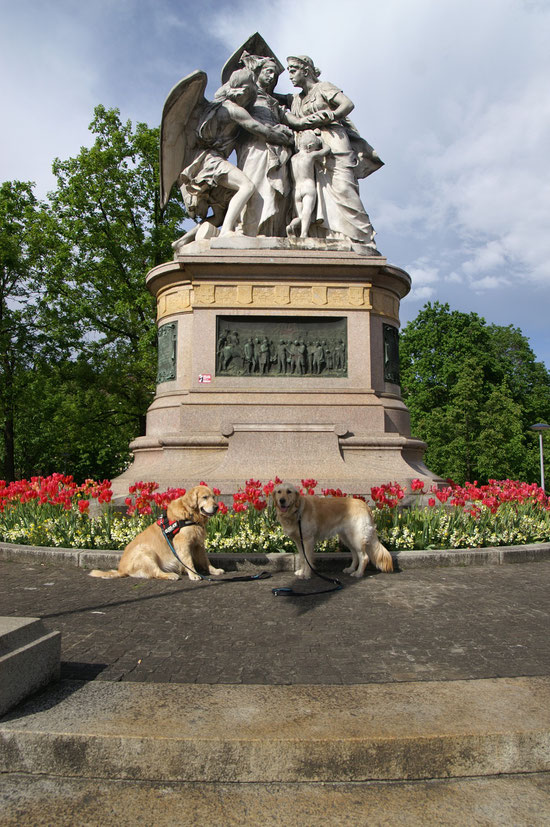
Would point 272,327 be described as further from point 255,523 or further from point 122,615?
point 122,615

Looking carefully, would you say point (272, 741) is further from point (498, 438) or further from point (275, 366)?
point (498, 438)

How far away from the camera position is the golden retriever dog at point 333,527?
647cm

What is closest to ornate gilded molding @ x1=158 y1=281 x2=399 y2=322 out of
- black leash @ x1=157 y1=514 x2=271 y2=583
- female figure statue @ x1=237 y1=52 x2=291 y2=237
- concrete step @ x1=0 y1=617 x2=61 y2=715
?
female figure statue @ x1=237 y1=52 x2=291 y2=237

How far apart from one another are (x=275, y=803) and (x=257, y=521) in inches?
212

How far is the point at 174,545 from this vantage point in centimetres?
647

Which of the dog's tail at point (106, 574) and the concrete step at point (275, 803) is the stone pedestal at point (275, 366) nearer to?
the dog's tail at point (106, 574)

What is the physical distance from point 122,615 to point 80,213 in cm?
2410

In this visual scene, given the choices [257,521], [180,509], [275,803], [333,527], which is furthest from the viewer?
[257,521]

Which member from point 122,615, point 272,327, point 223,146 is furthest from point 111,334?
point 122,615

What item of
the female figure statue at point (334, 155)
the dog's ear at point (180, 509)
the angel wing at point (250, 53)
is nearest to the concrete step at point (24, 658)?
the dog's ear at point (180, 509)

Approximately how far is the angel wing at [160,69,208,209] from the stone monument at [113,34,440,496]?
3cm

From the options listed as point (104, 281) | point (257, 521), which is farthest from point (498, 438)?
point (257, 521)

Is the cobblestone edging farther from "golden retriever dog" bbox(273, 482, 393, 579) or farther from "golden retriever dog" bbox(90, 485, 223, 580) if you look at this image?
"golden retriever dog" bbox(90, 485, 223, 580)

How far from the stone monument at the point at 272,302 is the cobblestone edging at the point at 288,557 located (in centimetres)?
291
